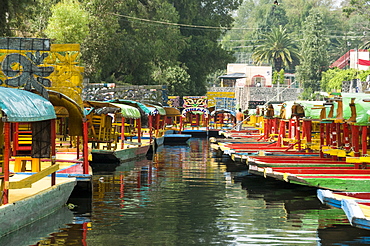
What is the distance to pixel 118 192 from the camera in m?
16.7

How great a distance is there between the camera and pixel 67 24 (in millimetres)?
37188

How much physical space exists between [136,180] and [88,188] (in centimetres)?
474

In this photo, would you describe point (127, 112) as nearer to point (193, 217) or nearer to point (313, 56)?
point (193, 217)

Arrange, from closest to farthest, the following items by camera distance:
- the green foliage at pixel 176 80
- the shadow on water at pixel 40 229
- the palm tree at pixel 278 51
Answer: the shadow on water at pixel 40 229 < the green foliage at pixel 176 80 < the palm tree at pixel 278 51

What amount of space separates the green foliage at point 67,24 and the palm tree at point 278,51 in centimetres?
6145

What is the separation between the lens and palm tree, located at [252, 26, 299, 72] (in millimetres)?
97438

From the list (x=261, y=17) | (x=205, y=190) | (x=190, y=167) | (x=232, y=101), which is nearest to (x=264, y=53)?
(x=261, y=17)

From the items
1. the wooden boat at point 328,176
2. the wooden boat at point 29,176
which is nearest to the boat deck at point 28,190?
the wooden boat at point 29,176

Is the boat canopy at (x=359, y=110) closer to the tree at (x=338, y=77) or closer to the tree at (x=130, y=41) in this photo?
the tree at (x=130, y=41)

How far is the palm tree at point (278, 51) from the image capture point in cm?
9744

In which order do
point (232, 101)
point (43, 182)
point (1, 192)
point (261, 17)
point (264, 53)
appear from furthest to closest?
point (261, 17) < point (264, 53) < point (232, 101) < point (43, 182) < point (1, 192)

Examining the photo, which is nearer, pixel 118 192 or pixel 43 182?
pixel 43 182

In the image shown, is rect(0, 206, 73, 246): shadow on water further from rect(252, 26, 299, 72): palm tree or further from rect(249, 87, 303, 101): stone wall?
rect(252, 26, 299, 72): palm tree

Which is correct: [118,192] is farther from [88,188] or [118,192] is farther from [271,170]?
[271,170]
